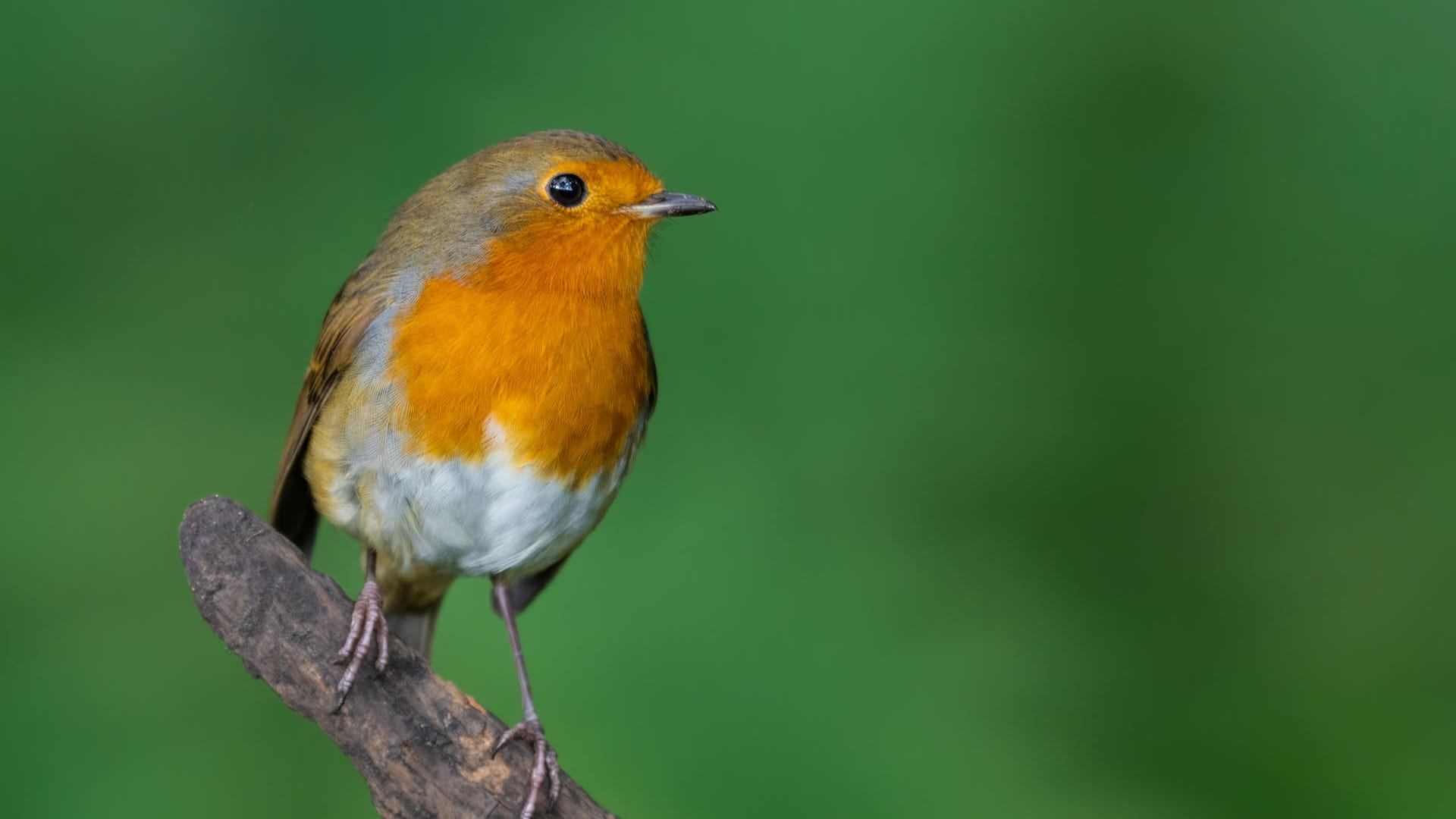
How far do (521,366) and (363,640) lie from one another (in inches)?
23.1

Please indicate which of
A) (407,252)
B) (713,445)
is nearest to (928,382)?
(713,445)

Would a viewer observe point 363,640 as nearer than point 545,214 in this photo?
Yes

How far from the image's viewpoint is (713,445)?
Answer: 14.0ft

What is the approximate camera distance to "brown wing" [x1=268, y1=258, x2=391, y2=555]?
10.4 ft

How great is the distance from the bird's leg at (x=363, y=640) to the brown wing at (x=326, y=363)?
0.45 meters

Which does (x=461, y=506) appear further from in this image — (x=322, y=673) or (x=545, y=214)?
(x=545, y=214)

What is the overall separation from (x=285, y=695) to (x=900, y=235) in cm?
223

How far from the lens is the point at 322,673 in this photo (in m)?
2.74

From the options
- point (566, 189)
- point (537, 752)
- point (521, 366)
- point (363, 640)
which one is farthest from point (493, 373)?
point (537, 752)

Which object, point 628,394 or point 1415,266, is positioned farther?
point 1415,266

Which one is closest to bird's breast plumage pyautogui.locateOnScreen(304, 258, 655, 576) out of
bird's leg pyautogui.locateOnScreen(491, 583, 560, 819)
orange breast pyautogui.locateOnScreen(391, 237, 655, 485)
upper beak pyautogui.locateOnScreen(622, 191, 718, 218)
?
orange breast pyautogui.locateOnScreen(391, 237, 655, 485)

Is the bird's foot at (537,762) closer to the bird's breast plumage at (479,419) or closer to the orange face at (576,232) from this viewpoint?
the bird's breast plumage at (479,419)

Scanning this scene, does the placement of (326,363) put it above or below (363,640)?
above

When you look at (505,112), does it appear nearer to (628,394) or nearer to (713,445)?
(713,445)
